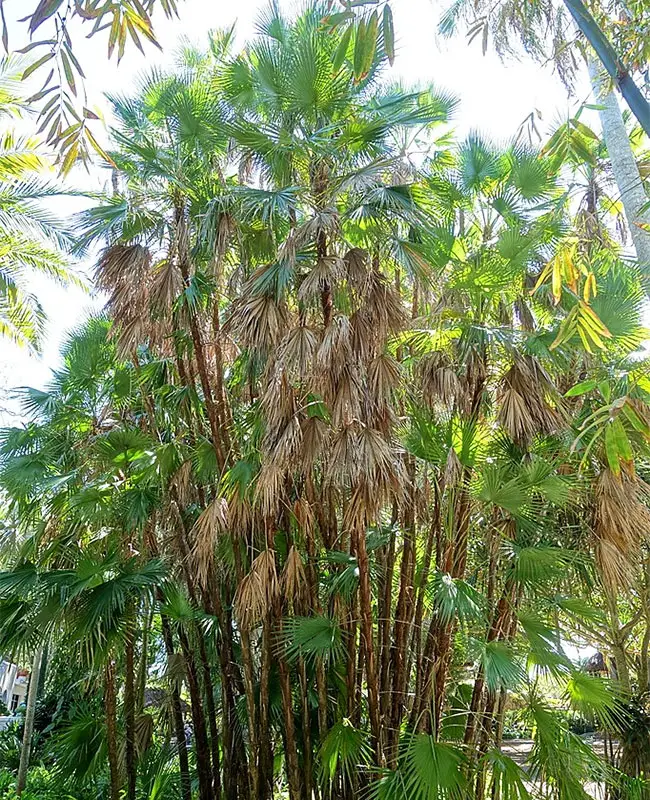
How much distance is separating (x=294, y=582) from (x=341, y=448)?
3.76 feet

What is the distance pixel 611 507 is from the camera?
14.0 ft

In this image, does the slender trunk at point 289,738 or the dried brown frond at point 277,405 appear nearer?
the dried brown frond at point 277,405

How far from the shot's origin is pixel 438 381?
4438 mm

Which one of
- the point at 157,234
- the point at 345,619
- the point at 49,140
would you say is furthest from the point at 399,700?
the point at 49,140

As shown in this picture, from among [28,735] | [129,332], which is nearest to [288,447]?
[129,332]

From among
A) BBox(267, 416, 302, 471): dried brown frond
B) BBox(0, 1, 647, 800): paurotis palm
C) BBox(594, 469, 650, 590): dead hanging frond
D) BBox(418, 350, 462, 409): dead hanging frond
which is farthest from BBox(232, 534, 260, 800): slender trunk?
BBox(594, 469, 650, 590): dead hanging frond

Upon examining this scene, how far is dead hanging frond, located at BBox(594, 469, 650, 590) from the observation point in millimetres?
4234

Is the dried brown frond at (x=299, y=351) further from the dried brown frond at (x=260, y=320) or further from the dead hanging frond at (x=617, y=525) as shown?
the dead hanging frond at (x=617, y=525)

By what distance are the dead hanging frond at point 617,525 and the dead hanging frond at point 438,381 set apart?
112 cm

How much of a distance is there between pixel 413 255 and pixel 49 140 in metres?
2.95

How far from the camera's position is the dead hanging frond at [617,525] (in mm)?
4234

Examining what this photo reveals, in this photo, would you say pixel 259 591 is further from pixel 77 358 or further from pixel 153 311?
pixel 77 358

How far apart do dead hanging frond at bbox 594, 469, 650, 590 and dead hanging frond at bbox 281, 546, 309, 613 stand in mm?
1979

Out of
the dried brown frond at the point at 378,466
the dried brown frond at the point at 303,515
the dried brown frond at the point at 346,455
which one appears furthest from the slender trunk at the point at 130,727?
the dried brown frond at the point at 378,466
